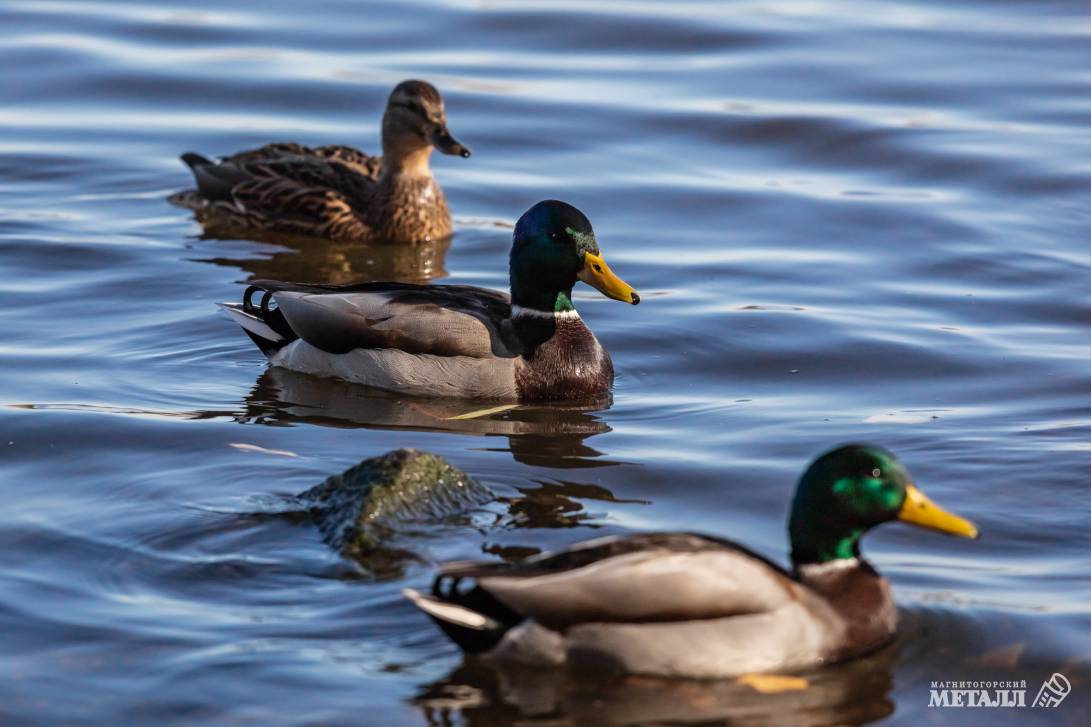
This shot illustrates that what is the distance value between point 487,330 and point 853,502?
368 cm

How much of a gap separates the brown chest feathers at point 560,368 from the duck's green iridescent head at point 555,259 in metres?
0.22

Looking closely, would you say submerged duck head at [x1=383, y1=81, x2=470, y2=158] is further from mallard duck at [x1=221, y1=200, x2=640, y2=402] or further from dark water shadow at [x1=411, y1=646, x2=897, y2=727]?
dark water shadow at [x1=411, y1=646, x2=897, y2=727]

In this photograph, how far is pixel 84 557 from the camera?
7.37 m

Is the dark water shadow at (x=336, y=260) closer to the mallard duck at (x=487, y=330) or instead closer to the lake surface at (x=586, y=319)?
the lake surface at (x=586, y=319)

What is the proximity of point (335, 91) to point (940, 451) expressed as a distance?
362 inches

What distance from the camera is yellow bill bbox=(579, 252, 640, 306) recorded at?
9.97 m

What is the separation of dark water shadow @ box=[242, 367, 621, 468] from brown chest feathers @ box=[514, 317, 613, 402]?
0.28ft

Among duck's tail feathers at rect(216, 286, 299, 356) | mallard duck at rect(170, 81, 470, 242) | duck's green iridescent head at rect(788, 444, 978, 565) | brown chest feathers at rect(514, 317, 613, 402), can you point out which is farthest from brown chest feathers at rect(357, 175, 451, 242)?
duck's green iridescent head at rect(788, 444, 978, 565)

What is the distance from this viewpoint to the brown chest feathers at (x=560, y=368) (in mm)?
9859

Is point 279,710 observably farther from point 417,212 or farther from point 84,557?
point 417,212

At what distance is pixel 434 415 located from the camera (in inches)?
379

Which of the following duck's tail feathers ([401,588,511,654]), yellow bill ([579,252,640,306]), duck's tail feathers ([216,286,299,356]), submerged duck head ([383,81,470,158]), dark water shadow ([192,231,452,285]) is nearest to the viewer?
duck's tail feathers ([401,588,511,654])

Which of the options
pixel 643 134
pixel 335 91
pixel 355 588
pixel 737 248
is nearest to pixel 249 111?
pixel 335 91

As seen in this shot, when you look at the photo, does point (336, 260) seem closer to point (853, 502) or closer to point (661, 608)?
point (853, 502)
